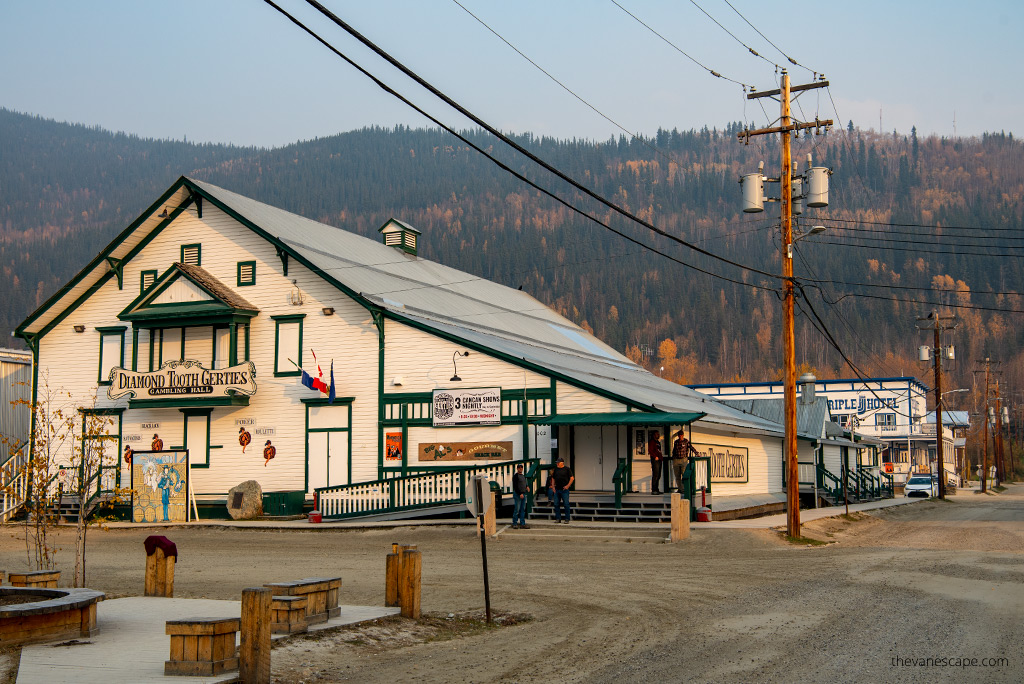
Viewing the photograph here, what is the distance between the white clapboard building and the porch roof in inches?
2.8

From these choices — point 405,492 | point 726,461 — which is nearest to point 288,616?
point 405,492

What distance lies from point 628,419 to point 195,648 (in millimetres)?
19391


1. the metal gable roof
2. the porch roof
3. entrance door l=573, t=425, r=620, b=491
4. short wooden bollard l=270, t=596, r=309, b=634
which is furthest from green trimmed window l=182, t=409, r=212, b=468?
short wooden bollard l=270, t=596, r=309, b=634

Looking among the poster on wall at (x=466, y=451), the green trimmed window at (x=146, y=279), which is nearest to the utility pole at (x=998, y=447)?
the poster on wall at (x=466, y=451)

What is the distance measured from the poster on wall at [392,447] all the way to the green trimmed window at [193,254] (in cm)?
1002

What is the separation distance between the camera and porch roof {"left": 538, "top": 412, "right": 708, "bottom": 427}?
27.4 metres

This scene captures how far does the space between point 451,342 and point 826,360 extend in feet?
582

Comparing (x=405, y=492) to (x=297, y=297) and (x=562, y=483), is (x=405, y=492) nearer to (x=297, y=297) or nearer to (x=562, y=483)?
(x=562, y=483)

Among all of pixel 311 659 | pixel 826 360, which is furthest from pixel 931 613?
pixel 826 360

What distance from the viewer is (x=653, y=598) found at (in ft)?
51.0

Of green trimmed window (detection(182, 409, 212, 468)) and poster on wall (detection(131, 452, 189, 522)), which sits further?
green trimmed window (detection(182, 409, 212, 468))

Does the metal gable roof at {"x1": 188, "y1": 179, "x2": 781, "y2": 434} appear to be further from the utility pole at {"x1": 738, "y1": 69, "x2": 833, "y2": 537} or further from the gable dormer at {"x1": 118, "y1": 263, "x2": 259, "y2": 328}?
the utility pole at {"x1": 738, "y1": 69, "x2": 833, "y2": 537}

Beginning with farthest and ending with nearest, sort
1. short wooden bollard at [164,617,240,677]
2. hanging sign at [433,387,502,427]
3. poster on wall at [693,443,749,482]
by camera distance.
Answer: poster on wall at [693,443,749,482]
hanging sign at [433,387,502,427]
short wooden bollard at [164,617,240,677]

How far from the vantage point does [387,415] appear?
32.0 metres
